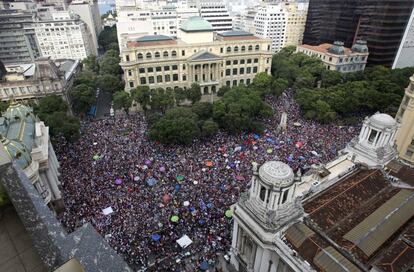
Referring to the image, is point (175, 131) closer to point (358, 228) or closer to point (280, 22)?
point (358, 228)

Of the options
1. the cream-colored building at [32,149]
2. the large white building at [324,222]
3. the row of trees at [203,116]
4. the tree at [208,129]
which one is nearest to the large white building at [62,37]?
the row of trees at [203,116]

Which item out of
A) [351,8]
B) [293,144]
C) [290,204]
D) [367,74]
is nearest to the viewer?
[290,204]

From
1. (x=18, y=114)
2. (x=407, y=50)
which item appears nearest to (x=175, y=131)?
(x=18, y=114)

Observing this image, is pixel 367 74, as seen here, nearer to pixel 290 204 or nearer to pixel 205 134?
pixel 205 134

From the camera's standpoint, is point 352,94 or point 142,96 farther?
point 142,96

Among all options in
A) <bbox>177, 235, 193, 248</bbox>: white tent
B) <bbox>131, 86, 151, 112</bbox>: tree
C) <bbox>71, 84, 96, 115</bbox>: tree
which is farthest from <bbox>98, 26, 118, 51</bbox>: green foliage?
<bbox>177, 235, 193, 248</bbox>: white tent

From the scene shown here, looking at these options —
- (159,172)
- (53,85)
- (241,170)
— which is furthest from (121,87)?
(241,170)
